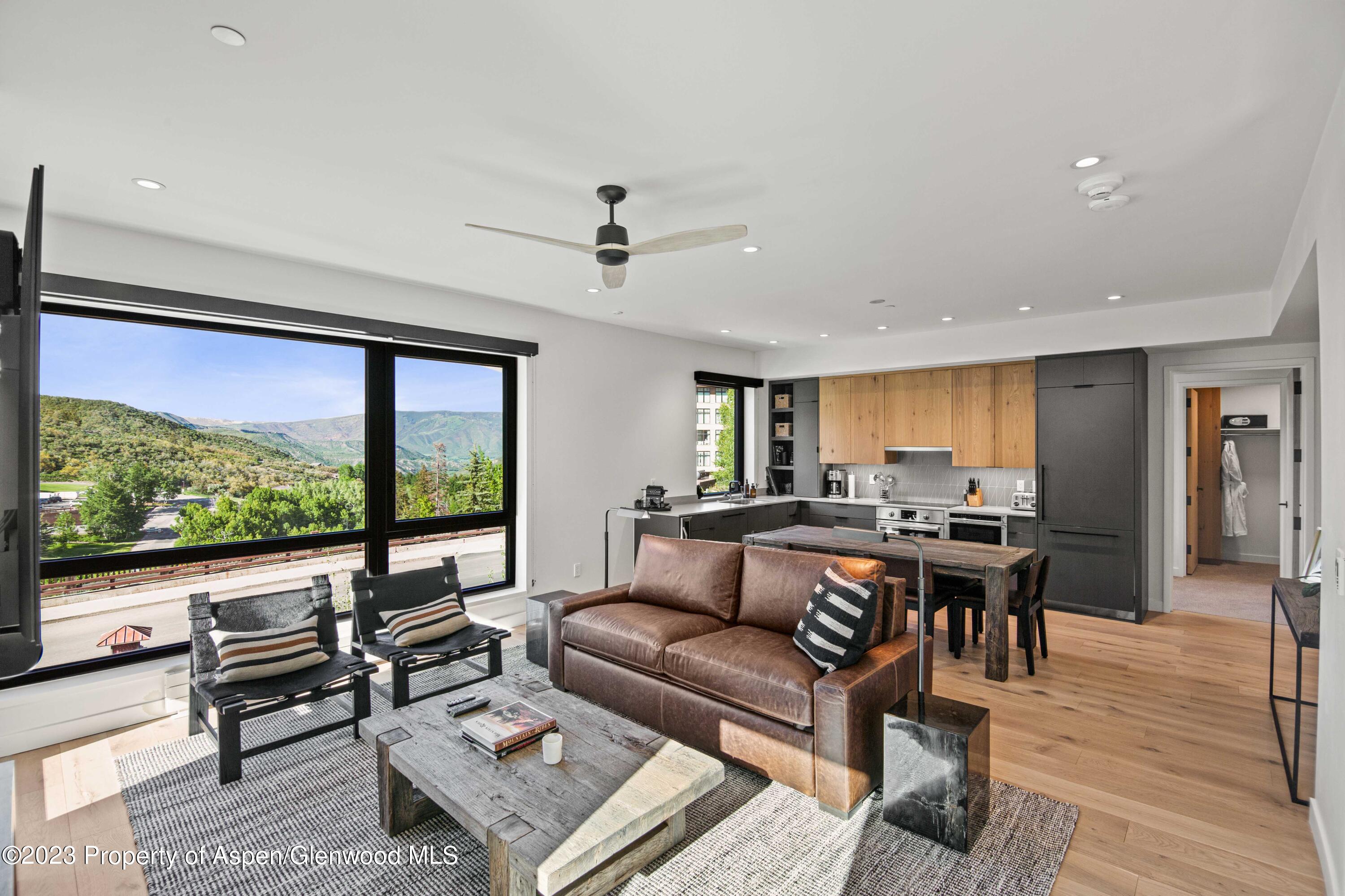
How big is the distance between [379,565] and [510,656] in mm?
1147

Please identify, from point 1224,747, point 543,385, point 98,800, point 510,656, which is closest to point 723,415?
point 543,385

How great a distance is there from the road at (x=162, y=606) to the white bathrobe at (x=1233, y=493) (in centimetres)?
899

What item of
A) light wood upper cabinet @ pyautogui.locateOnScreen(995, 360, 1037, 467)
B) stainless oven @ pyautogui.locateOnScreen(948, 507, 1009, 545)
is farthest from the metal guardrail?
light wood upper cabinet @ pyautogui.locateOnScreen(995, 360, 1037, 467)

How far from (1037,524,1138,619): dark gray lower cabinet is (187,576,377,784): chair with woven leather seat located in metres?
5.13

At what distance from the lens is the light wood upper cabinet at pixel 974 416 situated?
6.15 meters

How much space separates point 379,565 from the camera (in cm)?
456

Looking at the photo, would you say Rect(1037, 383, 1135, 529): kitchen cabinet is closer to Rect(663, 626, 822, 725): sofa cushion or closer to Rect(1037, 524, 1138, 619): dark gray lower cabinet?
Rect(1037, 524, 1138, 619): dark gray lower cabinet

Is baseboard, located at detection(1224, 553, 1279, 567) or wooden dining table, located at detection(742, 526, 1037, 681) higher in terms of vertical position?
wooden dining table, located at detection(742, 526, 1037, 681)

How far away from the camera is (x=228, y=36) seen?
176 cm

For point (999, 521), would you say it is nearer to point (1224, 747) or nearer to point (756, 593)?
point (1224, 747)

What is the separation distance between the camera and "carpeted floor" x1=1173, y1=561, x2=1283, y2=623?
5590 millimetres

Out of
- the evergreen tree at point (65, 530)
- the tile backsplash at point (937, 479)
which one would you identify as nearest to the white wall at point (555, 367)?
the evergreen tree at point (65, 530)

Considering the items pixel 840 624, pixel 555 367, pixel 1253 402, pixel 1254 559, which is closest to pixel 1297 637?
pixel 840 624

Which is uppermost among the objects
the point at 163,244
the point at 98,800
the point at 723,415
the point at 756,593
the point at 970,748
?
the point at 163,244
